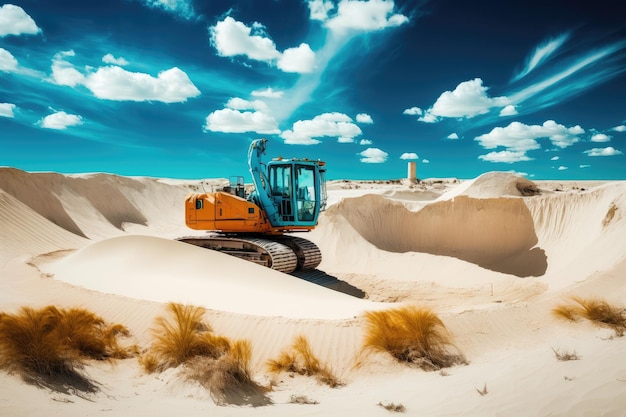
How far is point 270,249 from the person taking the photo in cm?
1201

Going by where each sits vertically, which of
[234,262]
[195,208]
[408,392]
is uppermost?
[195,208]

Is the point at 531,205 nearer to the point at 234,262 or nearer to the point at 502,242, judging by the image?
the point at 502,242

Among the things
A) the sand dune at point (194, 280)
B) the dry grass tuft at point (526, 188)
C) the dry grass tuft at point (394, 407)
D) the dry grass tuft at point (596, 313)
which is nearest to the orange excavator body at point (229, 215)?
the sand dune at point (194, 280)

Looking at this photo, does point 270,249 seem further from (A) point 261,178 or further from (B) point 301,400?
(B) point 301,400

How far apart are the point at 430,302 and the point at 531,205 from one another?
827cm

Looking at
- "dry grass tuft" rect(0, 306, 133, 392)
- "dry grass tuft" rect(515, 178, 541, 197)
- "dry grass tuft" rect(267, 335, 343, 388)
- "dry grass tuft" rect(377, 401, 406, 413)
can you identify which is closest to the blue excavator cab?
"dry grass tuft" rect(267, 335, 343, 388)

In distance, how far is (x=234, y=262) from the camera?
34.9 feet

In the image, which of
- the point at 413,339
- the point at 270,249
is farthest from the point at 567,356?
the point at 270,249

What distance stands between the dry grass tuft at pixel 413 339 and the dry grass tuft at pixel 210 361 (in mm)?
1847

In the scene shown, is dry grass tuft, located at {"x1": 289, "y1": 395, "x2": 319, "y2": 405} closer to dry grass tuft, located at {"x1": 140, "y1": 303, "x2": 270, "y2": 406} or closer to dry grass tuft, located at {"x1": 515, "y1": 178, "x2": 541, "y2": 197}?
dry grass tuft, located at {"x1": 140, "y1": 303, "x2": 270, "y2": 406}

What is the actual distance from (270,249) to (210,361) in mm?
7057

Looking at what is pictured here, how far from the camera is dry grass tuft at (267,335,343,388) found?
5.39 metres

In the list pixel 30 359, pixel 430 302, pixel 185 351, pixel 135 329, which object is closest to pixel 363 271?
pixel 430 302

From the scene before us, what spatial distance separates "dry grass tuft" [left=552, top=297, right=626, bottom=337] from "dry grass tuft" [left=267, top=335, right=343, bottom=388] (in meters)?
4.51
